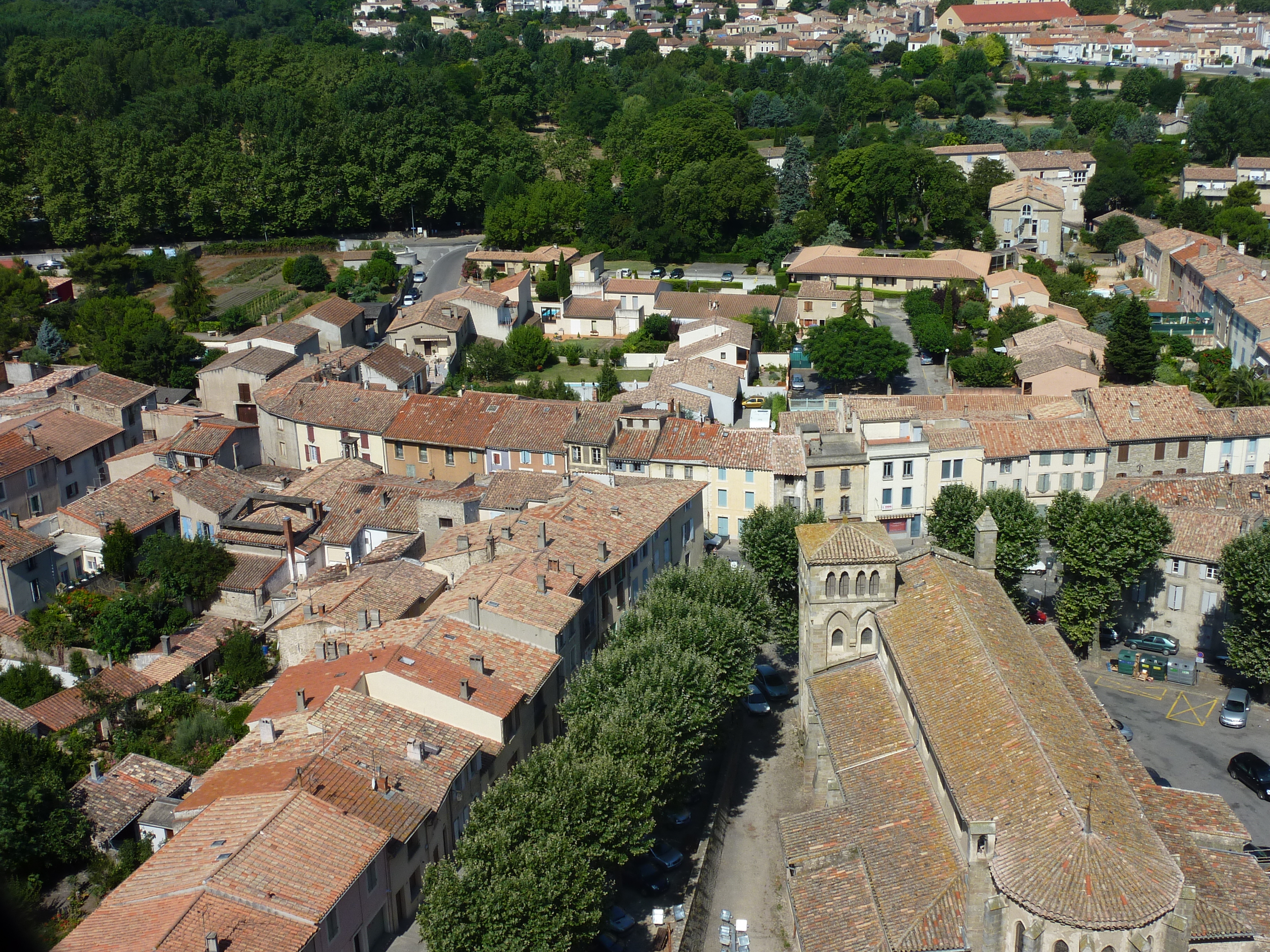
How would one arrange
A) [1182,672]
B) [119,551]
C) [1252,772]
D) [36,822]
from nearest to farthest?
1. [36,822]
2. [1252,772]
3. [1182,672]
4. [119,551]

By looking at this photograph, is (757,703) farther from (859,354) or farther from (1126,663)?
(859,354)

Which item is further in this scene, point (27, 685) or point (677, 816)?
point (27, 685)

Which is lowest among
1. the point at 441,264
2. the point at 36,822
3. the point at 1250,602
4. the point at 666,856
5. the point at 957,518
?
the point at 666,856

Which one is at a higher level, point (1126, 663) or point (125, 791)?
point (125, 791)

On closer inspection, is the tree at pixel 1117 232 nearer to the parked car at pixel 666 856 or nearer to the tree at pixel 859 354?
the tree at pixel 859 354

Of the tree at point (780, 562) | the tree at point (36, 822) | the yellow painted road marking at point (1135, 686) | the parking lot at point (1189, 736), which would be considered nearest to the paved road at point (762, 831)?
the tree at point (780, 562)

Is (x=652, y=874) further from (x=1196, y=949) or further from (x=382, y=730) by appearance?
(x=1196, y=949)

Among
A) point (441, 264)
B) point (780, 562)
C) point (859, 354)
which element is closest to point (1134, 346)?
point (859, 354)
